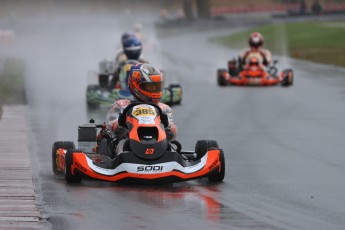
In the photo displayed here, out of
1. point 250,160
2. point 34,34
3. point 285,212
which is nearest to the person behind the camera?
point 285,212

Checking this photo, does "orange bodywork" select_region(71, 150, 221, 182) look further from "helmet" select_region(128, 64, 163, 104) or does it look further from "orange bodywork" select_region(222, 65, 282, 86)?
"orange bodywork" select_region(222, 65, 282, 86)

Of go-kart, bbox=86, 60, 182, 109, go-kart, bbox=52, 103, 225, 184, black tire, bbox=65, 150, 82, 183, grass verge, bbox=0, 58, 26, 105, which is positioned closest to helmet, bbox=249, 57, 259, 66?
go-kart, bbox=86, 60, 182, 109

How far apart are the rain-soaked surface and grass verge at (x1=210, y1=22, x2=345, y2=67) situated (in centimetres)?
301

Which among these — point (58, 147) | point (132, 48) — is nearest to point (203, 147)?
point (58, 147)

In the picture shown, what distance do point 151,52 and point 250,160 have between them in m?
28.9

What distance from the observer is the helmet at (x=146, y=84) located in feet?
40.6

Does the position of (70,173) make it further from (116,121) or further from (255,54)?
(255,54)

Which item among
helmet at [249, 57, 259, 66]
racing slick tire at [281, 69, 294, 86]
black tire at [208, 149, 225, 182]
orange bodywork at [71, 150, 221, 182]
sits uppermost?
orange bodywork at [71, 150, 221, 182]

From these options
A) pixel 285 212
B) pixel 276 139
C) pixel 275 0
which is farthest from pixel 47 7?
pixel 285 212

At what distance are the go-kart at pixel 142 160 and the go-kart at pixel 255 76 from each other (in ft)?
46.4

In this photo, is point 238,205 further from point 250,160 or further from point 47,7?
point 47,7

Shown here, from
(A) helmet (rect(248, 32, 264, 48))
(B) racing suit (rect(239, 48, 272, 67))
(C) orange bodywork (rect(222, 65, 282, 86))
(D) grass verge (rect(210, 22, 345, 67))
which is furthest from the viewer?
(D) grass verge (rect(210, 22, 345, 67))

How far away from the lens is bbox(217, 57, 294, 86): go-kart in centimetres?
2625

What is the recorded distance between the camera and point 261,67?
87.4ft
